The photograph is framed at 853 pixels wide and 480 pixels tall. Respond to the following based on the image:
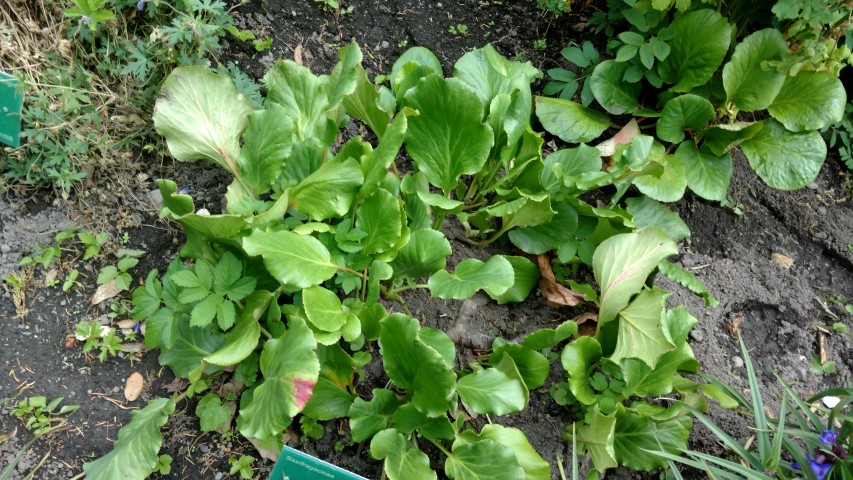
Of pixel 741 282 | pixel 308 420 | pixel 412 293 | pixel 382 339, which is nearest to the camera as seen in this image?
pixel 382 339

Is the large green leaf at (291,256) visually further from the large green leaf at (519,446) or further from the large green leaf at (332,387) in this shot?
the large green leaf at (519,446)

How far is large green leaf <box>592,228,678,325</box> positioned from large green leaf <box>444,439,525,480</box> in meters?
0.59

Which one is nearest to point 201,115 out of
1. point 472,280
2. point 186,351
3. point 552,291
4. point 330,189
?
point 330,189

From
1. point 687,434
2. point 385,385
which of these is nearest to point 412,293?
point 385,385

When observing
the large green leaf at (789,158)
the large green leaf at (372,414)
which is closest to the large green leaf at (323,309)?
the large green leaf at (372,414)

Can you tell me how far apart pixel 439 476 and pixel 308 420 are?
1.34 feet

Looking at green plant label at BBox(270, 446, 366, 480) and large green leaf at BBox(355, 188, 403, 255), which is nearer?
green plant label at BBox(270, 446, 366, 480)

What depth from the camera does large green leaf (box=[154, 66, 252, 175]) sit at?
175 centimetres

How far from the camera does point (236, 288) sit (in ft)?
5.39

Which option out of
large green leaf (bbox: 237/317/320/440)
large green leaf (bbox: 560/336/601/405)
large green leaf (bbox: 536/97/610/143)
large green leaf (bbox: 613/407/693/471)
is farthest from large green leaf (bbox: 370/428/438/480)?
large green leaf (bbox: 536/97/610/143)

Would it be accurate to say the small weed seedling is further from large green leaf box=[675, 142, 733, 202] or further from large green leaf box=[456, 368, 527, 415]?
large green leaf box=[675, 142, 733, 202]

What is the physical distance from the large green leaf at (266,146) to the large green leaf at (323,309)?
1.23 feet

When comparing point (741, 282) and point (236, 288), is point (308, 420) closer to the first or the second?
point (236, 288)

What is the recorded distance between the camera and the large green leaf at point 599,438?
1.68 m
